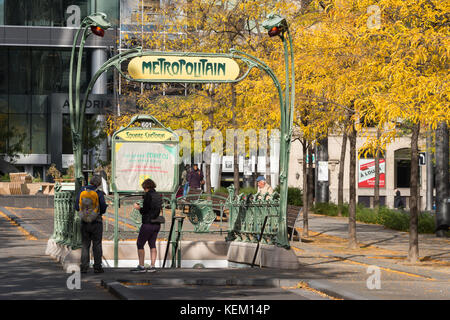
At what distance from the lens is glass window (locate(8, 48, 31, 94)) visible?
236 feet

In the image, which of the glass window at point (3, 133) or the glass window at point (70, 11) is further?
the glass window at point (70, 11)

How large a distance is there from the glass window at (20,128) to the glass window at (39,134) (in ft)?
1.31

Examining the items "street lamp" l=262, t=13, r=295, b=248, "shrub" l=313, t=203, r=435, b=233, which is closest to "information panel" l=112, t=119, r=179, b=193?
"street lamp" l=262, t=13, r=295, b=248

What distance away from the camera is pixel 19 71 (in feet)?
237

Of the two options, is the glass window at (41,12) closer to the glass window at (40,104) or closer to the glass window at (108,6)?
the glass window at (108,6)

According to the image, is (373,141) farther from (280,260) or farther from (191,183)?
(191,183)

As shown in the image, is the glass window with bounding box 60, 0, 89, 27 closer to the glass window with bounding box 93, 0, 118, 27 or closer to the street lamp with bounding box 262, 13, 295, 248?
the glass window with bounding box 93, 0, 118, 27

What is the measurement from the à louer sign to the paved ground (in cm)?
406

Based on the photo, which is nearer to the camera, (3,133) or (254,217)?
(254,217)

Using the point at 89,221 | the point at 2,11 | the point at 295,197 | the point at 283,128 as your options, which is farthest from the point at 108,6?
the point at 89,221

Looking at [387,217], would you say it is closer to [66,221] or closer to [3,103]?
[66,221]

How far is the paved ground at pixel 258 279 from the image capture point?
12570 mm

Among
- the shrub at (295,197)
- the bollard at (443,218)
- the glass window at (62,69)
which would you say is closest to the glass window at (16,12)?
the glass window at (62,69)

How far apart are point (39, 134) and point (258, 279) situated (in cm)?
5934
